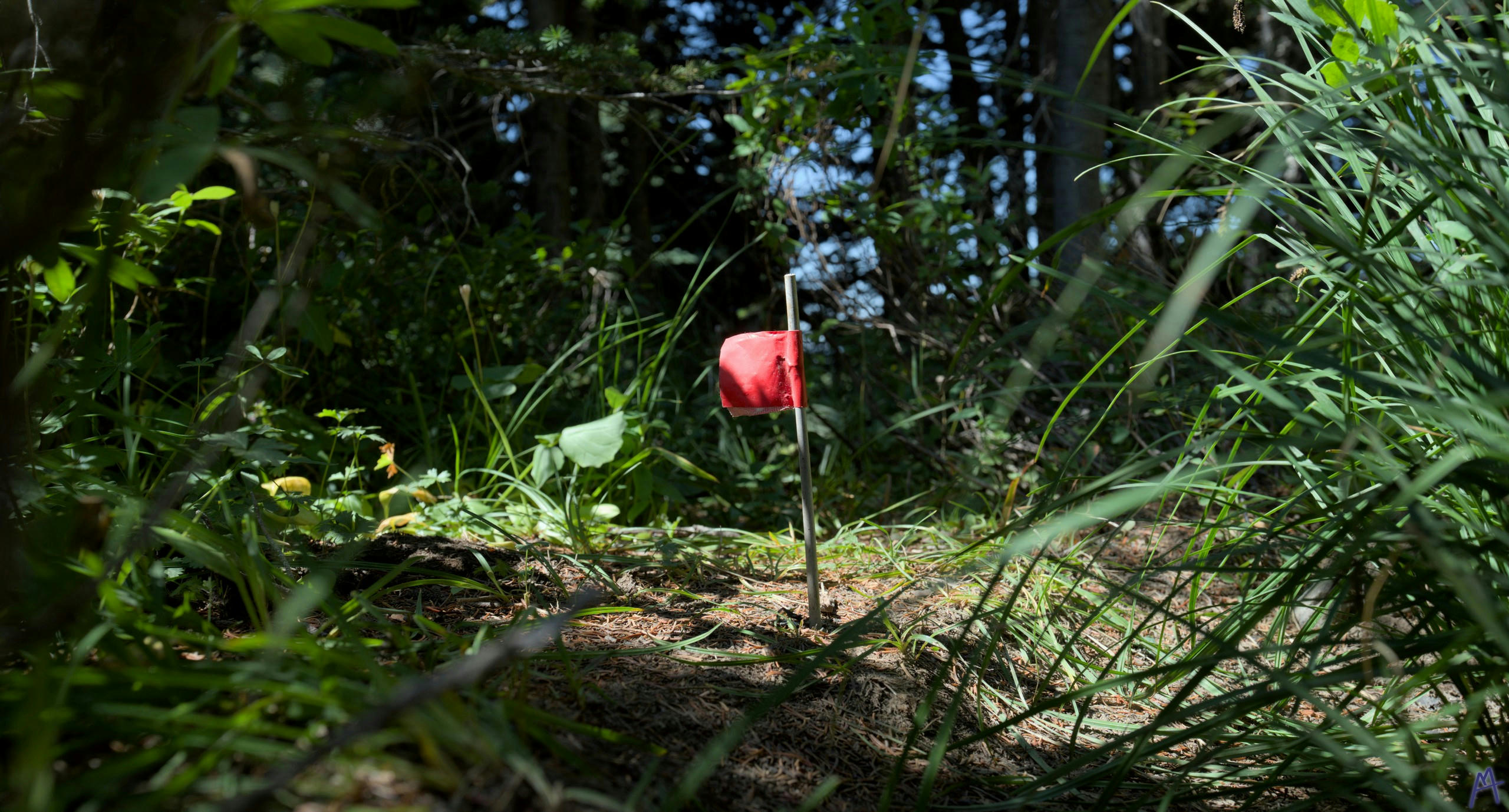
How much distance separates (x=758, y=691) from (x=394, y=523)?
1084mm

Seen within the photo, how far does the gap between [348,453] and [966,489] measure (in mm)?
2019

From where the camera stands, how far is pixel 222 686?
69cm

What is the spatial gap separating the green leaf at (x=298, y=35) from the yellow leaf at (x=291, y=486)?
1.31m

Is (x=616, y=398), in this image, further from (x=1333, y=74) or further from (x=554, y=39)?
(x=1333, y=74)

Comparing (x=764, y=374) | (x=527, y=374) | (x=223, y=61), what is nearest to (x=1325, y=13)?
(x=764, y=374)

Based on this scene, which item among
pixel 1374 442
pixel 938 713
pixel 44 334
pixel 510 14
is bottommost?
pixel 938 713

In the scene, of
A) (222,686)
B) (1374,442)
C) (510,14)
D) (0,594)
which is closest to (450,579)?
(0,594)

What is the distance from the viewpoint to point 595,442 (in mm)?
2207

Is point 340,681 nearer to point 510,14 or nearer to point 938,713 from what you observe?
point 938,713

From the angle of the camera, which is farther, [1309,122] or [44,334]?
[44,334]

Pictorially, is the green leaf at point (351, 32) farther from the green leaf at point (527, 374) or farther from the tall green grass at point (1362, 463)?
the green leaf at point (527, 374)

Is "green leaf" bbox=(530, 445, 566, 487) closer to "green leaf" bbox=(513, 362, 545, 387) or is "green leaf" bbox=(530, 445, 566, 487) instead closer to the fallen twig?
"green leaf" bbox=(513, 362, 545, 387)

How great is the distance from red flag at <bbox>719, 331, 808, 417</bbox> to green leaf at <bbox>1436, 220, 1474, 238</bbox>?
3.19 ft

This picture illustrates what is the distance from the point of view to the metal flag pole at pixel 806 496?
1.62 m
